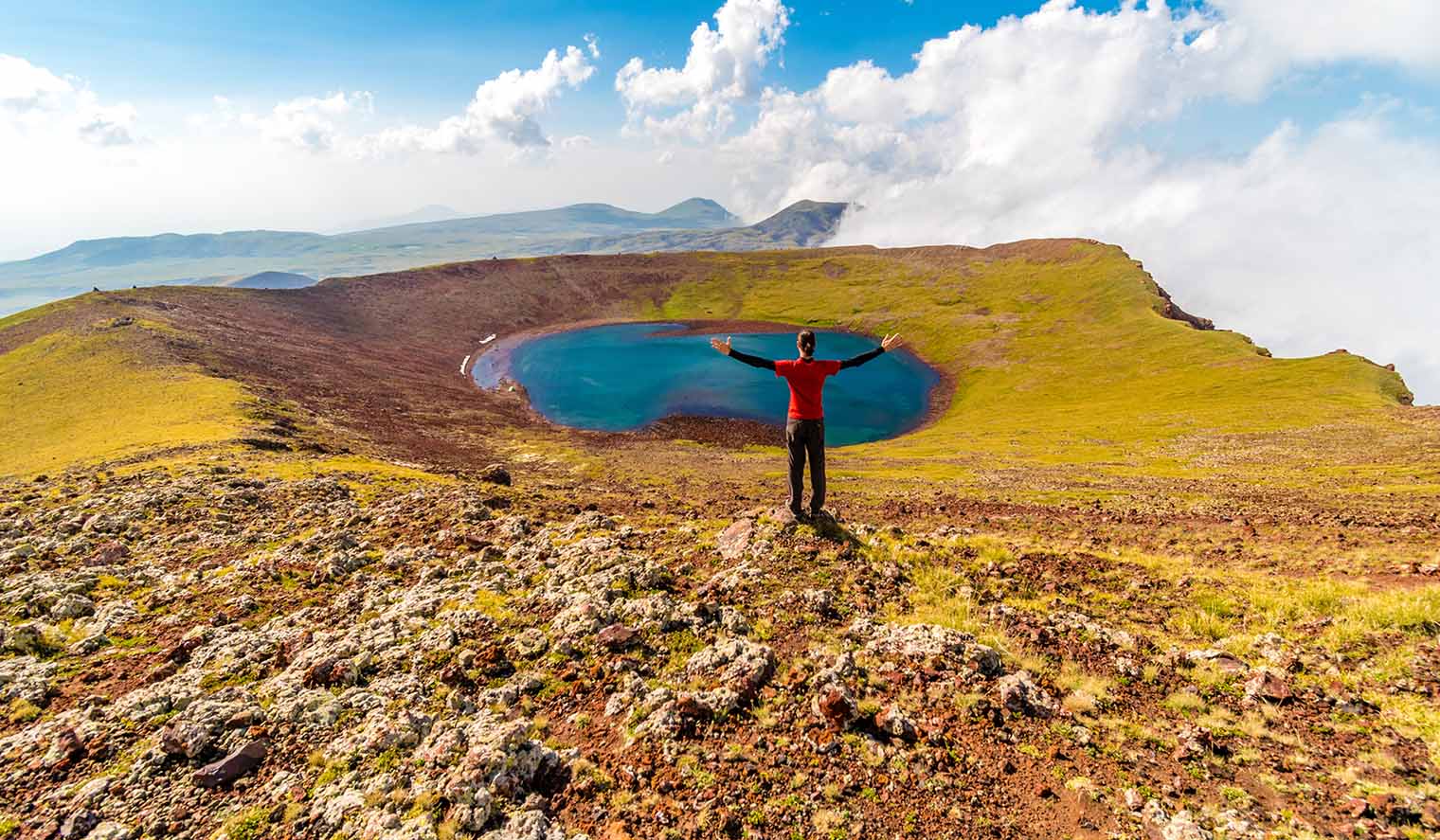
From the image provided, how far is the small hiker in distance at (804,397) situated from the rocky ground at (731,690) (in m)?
2.15

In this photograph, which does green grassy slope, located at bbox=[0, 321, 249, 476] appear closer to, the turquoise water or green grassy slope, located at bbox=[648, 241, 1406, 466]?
the turquoise water

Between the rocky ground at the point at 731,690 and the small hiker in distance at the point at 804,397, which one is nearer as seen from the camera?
the rocky ground at the point at 731,690

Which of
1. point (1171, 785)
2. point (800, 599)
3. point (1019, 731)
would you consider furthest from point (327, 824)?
point (1171, 785)

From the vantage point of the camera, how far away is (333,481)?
28703 millimetres

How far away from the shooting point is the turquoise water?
95.4 meters

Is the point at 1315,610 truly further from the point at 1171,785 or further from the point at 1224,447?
the point at 1224,447

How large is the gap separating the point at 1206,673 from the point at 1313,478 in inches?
1472

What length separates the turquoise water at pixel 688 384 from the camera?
95375mm

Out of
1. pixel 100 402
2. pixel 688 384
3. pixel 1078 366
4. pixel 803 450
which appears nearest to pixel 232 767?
pixel 803 450

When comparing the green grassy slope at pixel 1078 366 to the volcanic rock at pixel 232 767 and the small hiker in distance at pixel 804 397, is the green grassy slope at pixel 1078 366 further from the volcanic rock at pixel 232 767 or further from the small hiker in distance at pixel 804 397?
the volcanic rock at pixel 232 767

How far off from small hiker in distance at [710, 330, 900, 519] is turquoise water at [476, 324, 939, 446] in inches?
2701

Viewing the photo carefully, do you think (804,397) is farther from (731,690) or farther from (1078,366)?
(1078,366)

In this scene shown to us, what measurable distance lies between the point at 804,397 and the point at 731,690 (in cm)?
756

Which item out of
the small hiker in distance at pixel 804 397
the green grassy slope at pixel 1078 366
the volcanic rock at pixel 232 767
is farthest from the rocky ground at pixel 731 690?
the green grassy slope at pixel 1078 366
